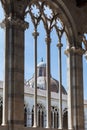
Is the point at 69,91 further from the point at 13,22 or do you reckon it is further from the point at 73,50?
the point at 13,22

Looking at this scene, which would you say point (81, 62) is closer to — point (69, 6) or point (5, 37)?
point (69, 6)

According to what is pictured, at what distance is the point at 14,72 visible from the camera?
33.7 ft

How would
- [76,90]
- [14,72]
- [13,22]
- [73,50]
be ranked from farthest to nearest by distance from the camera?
[73,50]
[76,90]
[13,22]
[14,72]

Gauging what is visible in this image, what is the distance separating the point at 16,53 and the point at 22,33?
59cm

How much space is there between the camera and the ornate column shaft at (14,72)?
10.0m

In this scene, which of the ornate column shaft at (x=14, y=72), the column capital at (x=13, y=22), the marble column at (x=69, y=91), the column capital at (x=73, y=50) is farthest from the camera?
the column capital at (x=73, y=50)

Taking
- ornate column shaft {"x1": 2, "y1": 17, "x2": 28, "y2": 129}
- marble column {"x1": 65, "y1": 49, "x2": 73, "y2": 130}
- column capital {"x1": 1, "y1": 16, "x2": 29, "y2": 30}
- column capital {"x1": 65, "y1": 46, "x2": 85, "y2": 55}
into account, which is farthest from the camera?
column capital {"x1": 65, "y1": 46, "x2": 85, "y2": 55}

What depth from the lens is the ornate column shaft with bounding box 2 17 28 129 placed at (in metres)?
10.0

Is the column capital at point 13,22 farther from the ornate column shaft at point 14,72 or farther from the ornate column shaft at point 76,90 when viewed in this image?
the ornate column shaft at point 76,90

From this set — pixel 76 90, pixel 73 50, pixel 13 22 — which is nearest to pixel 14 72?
pixel 13 22

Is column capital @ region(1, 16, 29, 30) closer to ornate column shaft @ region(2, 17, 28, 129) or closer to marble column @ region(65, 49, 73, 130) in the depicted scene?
ornate column shaft @ region(2, 17, 28, 129)

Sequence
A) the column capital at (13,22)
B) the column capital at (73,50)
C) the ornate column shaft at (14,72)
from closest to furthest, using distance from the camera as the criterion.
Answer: the ornate column shaft at (14,72) → the column capital at (13,22) → the column capital at (73,50)

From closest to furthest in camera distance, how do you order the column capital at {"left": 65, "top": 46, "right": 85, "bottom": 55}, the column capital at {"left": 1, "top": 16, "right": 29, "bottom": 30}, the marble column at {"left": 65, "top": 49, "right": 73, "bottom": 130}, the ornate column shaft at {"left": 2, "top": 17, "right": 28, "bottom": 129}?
the ornate column shaft at {"left": 2, "top": 17, "right": 28, "bottom": 129} < the column capital at {"left": 1, "top": 16, "right": 29, "bottom": 30} < the marble column at {"left": 65, "top": 49, "right": 73, "bottom": 130} < the column capital at {"left": 65, "top": 46, "right": 85, "bottom": 55}

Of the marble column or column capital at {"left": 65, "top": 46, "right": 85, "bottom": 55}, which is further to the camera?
column capital at {"left": 65, "top": 46, "right": 85, "bottom": 55}
